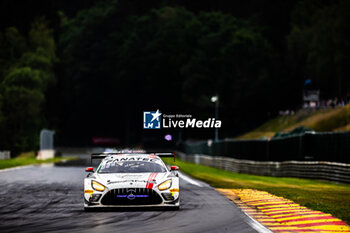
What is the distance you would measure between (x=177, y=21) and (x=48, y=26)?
134ft

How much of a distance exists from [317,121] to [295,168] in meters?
39.3

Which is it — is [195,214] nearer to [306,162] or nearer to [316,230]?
[316,230]

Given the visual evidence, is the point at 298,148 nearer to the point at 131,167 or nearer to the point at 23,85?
the point at 131,167

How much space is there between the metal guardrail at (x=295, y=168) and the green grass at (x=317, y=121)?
16640 millimetres

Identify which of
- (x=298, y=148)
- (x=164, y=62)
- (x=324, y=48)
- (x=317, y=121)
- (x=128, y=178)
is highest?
(x=164, y=62)

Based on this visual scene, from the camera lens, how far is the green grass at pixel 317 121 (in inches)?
2606

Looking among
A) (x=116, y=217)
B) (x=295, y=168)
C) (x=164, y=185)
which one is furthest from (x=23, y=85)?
(x=116, y=217)

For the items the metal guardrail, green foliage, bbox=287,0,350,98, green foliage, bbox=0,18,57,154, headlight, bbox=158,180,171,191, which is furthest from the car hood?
green foliage, bbox=287,0,350,98

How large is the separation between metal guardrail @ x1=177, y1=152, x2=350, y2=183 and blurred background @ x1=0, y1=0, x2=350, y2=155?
24688 mm

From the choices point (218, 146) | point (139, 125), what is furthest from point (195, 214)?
point (139, 125)

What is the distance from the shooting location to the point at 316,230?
36.6 feet

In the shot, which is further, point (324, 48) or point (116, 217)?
point (324, 48)

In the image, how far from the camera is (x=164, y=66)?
123 m

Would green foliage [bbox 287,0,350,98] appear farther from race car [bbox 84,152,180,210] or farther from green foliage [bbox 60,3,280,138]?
race car [bbox 84,152,180,210]
